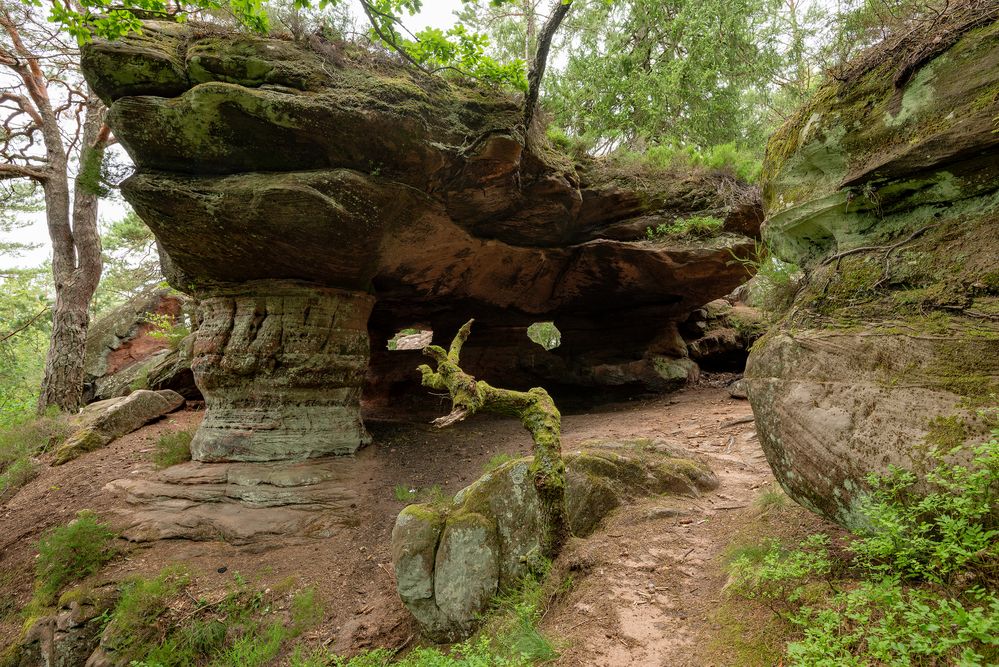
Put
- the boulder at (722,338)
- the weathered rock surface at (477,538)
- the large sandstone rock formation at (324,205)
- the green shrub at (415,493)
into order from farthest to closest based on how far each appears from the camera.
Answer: the boulder at (722,338) → the green shrub at (415,493) → the large sandstone rock formation at (324,205) → the weathered rock surface at (477,538)

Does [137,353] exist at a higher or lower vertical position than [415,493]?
higher

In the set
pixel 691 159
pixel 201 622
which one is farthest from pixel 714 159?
pixel 201 622

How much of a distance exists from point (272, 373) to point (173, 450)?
2057 millimetres

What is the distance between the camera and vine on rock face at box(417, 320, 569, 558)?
13.4 ft

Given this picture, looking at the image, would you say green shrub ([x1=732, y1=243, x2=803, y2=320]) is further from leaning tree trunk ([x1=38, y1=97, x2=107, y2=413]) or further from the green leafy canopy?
leaning tree trunk ([x1=38, y1=97, x2=107, y2=413])

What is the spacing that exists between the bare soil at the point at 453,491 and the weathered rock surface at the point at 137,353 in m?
1.48

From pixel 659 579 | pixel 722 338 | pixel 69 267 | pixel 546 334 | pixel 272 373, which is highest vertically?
pixel 69 267

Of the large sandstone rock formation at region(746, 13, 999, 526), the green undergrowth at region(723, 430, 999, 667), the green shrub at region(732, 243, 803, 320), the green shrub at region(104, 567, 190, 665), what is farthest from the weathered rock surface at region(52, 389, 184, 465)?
the green shrub at region(732, 243, 803, 320)

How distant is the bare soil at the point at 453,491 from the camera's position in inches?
122

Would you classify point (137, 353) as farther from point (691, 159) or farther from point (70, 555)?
point (691, 159)

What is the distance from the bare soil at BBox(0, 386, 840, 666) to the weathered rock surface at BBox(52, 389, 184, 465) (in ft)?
0.85

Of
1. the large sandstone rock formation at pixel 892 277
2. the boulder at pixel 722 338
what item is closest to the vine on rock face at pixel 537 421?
the large sandstone rock formation at pixel 892 277

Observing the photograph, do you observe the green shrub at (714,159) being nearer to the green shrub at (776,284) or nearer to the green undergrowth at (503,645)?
the green shrub at (776,284)

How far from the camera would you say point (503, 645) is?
3244 millimetres
